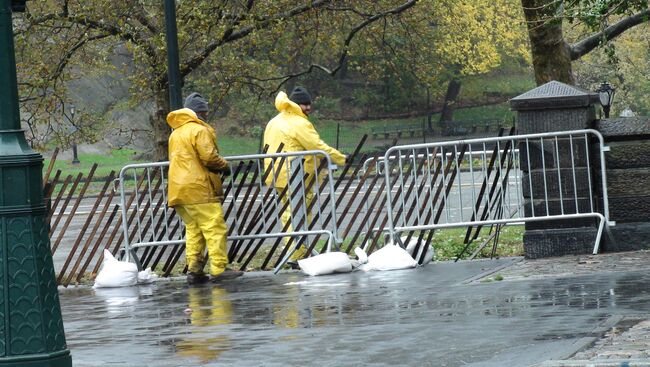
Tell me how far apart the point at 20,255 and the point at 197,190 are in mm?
6910

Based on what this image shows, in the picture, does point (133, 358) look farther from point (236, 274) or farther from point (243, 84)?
point (243, 84)

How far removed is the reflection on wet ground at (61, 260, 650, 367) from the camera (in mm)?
7895

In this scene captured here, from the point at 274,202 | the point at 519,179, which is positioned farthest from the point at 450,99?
the point at 274,202

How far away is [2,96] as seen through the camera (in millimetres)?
6836

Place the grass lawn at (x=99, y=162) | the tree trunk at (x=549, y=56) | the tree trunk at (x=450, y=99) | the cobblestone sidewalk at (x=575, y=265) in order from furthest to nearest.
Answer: the tree trunk at (x=450, y=99) → the grass lawn at (x=99, y=162) → the tree trunk at (x=549, y=56) → the cobblestone sidewalk at (x=575, y=265)

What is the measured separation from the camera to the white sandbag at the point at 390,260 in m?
13.5

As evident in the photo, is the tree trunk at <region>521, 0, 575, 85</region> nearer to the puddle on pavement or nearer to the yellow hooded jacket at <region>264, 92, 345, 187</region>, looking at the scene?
the yellow hooded jacket at <region>264, 92, 345, 187</region>

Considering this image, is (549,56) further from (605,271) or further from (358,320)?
(358,320)

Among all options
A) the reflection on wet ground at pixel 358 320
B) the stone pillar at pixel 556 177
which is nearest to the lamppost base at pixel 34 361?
the reflection on wet ground at pixel 358 320

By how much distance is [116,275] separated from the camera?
14.1 metres

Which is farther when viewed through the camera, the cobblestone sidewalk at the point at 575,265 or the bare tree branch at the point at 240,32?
the bare tree branch at the point at 240,32

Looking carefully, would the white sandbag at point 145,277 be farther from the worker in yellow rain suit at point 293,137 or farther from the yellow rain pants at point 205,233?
the worker in yellow rain suit at point 293,137

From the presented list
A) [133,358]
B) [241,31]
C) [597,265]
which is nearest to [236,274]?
[597,265]

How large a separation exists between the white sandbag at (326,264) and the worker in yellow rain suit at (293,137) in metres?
1.06
